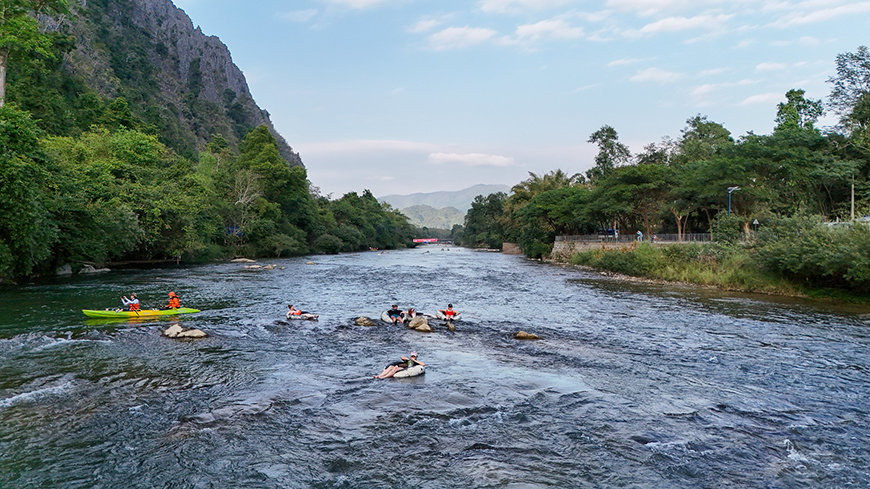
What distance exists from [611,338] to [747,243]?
1998 centimetres

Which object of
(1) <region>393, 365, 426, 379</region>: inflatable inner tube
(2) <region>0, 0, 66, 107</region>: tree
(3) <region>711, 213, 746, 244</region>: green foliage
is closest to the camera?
(1) <region>393, 365, 426, 379</region>: inflatable inner tube

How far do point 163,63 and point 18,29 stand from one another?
14293 cm

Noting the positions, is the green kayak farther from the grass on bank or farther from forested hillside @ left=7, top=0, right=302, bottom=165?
the grass on bank

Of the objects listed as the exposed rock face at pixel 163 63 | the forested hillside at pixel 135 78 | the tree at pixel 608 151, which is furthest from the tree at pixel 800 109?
the exposed rock face at pixel 163 63

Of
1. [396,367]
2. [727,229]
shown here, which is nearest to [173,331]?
[396,367]

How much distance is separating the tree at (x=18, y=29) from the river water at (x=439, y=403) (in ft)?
50.4

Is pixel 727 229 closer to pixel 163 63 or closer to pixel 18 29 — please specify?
pixel 18 29

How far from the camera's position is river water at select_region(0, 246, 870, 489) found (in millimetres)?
8172

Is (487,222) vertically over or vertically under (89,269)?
over

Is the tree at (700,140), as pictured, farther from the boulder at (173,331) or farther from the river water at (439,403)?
the boulder at (173,331)

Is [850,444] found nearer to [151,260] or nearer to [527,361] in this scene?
[527,361]

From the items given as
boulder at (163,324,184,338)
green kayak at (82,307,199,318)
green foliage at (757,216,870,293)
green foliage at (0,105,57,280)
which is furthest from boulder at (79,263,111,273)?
green foliage at (757,216,870,293)

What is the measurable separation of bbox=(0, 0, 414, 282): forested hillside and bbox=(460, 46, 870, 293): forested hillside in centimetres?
3975

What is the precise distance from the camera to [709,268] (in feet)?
117
